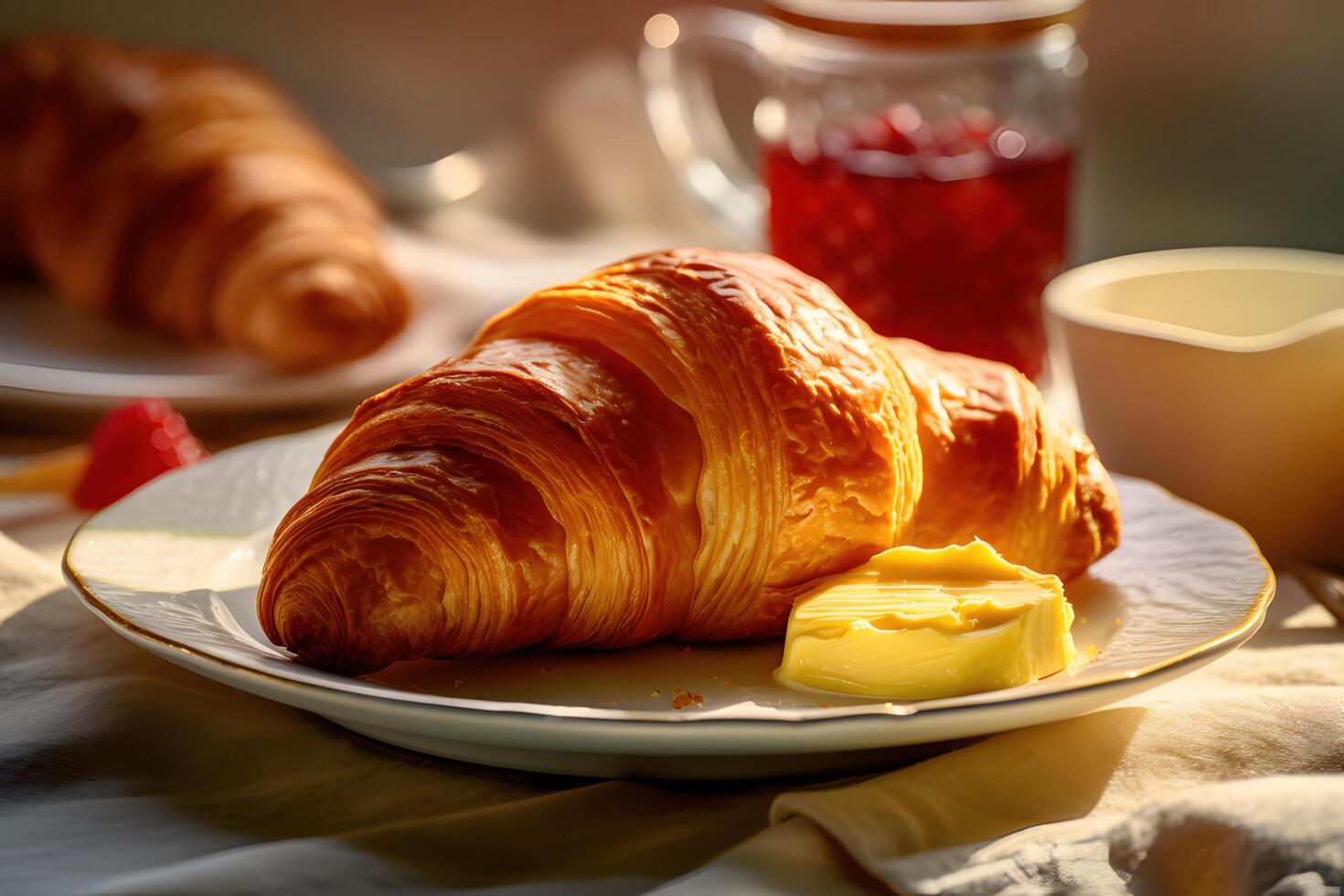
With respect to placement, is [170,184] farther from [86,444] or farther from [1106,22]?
[1106,22]

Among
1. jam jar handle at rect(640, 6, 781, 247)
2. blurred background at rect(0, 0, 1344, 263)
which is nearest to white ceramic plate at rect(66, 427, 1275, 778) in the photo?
jam jar handle at rect(640, 6, 781, 247)

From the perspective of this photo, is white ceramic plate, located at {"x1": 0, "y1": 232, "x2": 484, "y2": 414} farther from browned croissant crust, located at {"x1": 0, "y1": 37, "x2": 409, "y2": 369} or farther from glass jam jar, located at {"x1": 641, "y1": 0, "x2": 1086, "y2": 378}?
glass jam jar, located at {"x1": 641, "y1": 0, "x2": 1086, "y2": 378}

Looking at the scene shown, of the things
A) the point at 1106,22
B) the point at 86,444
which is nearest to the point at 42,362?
the point at 86,444

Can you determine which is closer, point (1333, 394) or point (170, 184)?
point (1333, 394)

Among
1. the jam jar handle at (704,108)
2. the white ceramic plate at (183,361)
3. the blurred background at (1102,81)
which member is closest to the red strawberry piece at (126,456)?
the white ceramic plate at (183,361)

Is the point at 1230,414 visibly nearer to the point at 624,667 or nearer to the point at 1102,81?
the point at 624,667

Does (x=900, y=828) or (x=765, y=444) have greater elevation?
(x=765, y=444)

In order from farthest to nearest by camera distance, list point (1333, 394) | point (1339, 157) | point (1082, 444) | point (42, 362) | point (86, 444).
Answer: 1. point (1339, 157)
2. point (42, 362)
3. point (86, 444)
4. point (1333, 394)
5. point (1082, 444)
